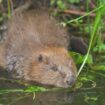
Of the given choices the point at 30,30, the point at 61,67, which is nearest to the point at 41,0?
the point at 30,30

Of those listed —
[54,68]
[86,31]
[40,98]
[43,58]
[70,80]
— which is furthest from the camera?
[86,31]

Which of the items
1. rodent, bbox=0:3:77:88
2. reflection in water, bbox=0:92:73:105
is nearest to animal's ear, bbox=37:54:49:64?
rodent, bbox=0:3:77:88

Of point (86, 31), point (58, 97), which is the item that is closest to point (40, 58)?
point (58, 97)

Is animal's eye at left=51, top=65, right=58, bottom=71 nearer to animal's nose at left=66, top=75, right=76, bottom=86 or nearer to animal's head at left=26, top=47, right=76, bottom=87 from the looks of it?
animal's head at left=26, top=47, right=76, bottom=87

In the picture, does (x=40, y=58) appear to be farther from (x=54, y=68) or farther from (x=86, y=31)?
(x=86, y=31)

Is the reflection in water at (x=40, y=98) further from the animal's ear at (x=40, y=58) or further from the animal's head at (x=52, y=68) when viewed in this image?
the animal's ear at (x=40, y=58)

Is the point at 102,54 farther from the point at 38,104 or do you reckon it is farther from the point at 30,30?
the point at 38,104
